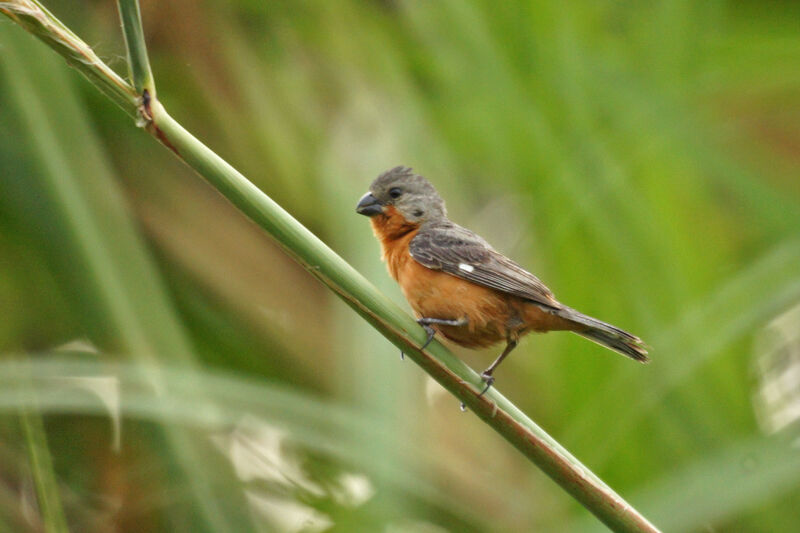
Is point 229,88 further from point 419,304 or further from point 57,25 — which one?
point 57,25

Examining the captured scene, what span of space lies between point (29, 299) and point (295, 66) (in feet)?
3.78

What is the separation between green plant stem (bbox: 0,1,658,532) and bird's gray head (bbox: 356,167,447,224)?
1.54 meters

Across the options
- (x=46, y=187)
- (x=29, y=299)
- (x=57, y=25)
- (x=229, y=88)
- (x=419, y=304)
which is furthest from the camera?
(x=419, y=304)

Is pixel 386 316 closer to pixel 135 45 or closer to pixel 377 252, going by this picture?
pixel 135 45

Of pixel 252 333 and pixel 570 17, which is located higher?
pixel 570 17

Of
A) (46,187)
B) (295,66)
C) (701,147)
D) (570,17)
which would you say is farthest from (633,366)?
(46,187)

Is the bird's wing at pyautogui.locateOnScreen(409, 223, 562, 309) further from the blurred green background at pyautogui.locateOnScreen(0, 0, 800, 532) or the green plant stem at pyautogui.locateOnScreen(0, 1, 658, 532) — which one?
the green plant stem at pyautogui.locateOnScreen(0, 1, 658, 532)

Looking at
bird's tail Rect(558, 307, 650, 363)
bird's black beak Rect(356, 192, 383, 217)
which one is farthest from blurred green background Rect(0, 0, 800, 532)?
bird's black beak Rect(356, 192, 383, 217)

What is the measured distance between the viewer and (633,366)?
259cm

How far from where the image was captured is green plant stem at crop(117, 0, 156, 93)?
4.50 ft

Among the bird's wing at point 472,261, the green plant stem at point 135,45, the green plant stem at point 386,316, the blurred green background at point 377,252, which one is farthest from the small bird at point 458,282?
the green plant stem at point 135,45

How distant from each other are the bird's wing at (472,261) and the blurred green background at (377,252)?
13 cm

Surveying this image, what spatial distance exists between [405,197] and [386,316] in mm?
1863

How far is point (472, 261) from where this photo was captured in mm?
3281
